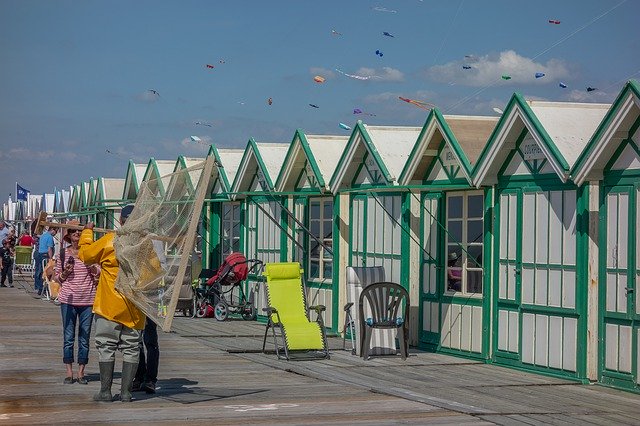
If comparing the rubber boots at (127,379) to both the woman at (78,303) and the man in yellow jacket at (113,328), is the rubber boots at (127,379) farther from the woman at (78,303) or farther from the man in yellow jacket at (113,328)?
the woman at (78,303)

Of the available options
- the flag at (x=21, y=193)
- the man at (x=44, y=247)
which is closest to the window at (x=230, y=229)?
the man at (x=44, y=247)

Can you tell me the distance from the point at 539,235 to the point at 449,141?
2342mm

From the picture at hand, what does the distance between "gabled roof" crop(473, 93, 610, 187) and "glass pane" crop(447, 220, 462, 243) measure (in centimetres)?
113

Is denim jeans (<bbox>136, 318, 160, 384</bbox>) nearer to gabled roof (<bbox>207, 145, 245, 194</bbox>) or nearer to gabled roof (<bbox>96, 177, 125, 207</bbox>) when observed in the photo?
gabled roof (<bbox>207, 145, 245, 194</bbox>)

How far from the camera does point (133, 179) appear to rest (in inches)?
1256

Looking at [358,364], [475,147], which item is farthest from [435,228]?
[358,364]

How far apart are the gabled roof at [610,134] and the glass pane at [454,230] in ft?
10.3

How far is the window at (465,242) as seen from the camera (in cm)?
1636

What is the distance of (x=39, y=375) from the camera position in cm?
1377

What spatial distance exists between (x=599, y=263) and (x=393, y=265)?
502cm

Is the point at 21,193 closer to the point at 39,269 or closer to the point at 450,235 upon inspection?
the point at 39,269

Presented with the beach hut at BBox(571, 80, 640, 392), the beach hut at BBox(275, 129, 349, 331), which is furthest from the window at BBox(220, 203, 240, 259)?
the beach hut at BBox(571, 80, 640, 392)

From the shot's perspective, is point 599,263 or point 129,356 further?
point 599,263

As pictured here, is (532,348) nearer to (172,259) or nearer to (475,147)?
(475,147)
